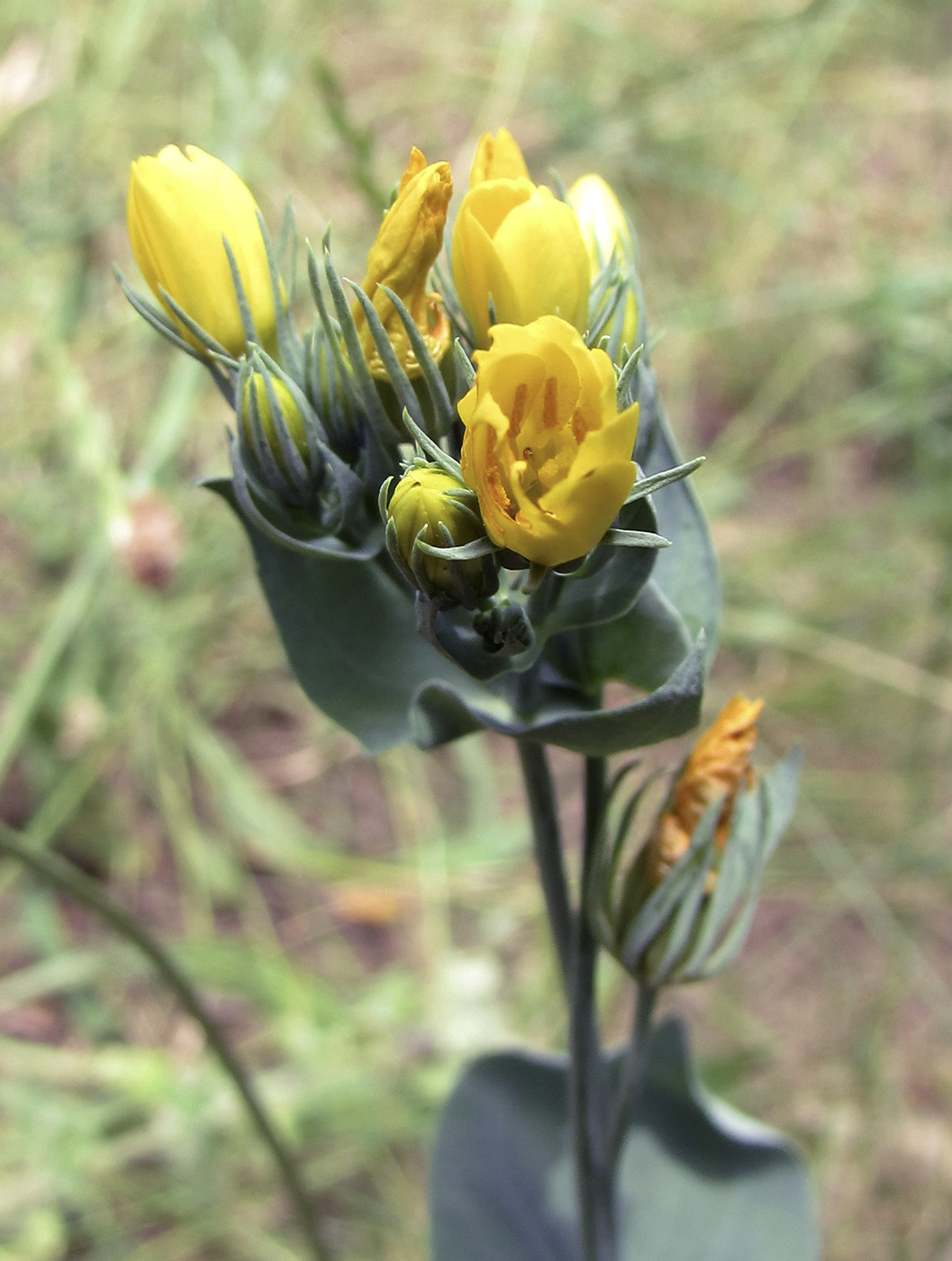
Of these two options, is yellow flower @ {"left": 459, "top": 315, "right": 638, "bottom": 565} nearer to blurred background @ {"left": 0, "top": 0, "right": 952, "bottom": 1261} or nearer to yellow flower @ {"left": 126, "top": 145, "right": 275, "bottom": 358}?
yellow flower @ {"left": 126, "top": 145, "right": 275, "bottom": 358}

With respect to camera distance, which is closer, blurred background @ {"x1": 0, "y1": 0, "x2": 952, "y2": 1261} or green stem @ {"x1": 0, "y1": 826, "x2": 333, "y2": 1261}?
green stem @ {"x1": 0, "y1": 826, "x2": 333, "y2": 1261}

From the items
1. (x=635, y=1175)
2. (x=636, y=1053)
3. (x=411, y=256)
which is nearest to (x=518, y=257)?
(x=411, y=256)

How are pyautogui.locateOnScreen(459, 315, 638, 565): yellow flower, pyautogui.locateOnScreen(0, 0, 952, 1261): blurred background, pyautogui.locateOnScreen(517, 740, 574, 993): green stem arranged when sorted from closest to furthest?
pyautogui.locateOnScreen(459, 315, 638, 565): yellow flower < pyautogui.locateOnScreen(517, 740, 574, 993): green stem < pyautogui.locateOnScreen(0, 0, 952, 1261): blurred background

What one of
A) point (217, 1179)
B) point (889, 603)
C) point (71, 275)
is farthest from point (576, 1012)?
point (71, 275)

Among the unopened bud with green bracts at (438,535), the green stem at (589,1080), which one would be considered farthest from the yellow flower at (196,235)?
the green stem at (589,1080)

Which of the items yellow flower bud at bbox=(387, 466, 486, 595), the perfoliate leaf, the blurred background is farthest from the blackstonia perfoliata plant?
the blurred background

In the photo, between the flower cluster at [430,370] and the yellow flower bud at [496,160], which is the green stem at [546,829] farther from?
the yellow flower bud at [496,160]

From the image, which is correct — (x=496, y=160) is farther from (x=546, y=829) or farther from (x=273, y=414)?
(x=546, y=829)
